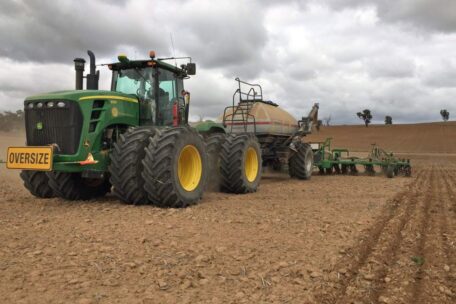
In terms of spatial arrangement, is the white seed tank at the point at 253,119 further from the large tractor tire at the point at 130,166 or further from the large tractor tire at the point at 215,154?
the large tractor tire at the point at 130,166

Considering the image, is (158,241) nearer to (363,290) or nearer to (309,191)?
(363,290)

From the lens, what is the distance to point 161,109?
7.84m

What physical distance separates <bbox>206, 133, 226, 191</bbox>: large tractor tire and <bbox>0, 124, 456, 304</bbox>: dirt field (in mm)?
1946

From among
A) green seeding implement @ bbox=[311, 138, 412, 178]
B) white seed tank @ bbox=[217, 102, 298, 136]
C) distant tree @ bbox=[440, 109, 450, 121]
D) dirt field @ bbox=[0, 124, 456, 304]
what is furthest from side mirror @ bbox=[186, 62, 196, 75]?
distant tree @ bbox=[440, 109, 450, 121]

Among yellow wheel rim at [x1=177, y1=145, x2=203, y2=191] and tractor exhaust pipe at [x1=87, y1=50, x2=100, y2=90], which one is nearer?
yellow wheel rim at [x1=177, y1=145, x2=203, y2=191]

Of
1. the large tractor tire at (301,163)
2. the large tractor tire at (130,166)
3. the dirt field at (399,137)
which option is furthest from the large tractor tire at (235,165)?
the dirt field at (399,137)

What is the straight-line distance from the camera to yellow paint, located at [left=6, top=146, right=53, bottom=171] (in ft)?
20.2

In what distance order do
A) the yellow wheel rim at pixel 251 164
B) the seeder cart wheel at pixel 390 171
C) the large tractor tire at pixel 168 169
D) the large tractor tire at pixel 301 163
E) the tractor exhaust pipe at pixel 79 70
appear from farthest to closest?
the seeder cart wheel at pixel 390 171 → the large tractor tire at pixel 301 163 → the yellow wheel rim at pixel 251 164 → the tractor exhaust pipe at pixel 79 70 → the large tractor tire at pixel 168 169

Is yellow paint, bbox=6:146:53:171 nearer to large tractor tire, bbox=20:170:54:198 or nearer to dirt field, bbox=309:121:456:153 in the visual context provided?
large tractor tire, bbox=20:170:54:198

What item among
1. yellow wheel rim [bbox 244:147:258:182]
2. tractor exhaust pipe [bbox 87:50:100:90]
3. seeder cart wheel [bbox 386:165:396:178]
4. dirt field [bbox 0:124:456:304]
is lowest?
dirt field [bbox 0:124:456:304]

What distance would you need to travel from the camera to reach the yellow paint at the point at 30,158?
6.15 metres

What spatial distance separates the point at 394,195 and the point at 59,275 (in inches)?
291

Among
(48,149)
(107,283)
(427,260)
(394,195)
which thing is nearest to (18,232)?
(48,149)

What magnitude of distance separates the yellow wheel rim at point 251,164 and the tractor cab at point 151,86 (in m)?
2.17
